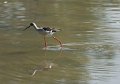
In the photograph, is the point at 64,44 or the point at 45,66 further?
the point at 64,44

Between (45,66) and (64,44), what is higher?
(45,66)

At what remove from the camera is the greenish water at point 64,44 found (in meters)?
10.6

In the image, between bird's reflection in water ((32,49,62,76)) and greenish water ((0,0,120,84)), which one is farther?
bird's reflection in water ((32,49,62,76))

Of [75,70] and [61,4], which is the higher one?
[75,70]

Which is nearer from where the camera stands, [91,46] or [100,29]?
[91,46]

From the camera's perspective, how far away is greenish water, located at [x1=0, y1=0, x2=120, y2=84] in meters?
10.6

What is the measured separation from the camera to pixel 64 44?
13.4m

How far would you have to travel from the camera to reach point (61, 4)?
19688mm

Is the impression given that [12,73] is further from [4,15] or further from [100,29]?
[4,15]

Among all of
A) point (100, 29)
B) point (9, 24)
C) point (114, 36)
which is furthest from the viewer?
point (9, 24)

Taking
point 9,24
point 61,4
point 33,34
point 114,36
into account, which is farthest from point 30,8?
point 114,36

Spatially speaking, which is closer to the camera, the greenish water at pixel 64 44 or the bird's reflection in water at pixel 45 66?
the greenish water at pixel 64 44

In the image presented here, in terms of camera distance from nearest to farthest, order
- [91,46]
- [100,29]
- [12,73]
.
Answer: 1. [12,73]
2. [91,46]
3. [100,29]

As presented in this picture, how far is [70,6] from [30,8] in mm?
1485
